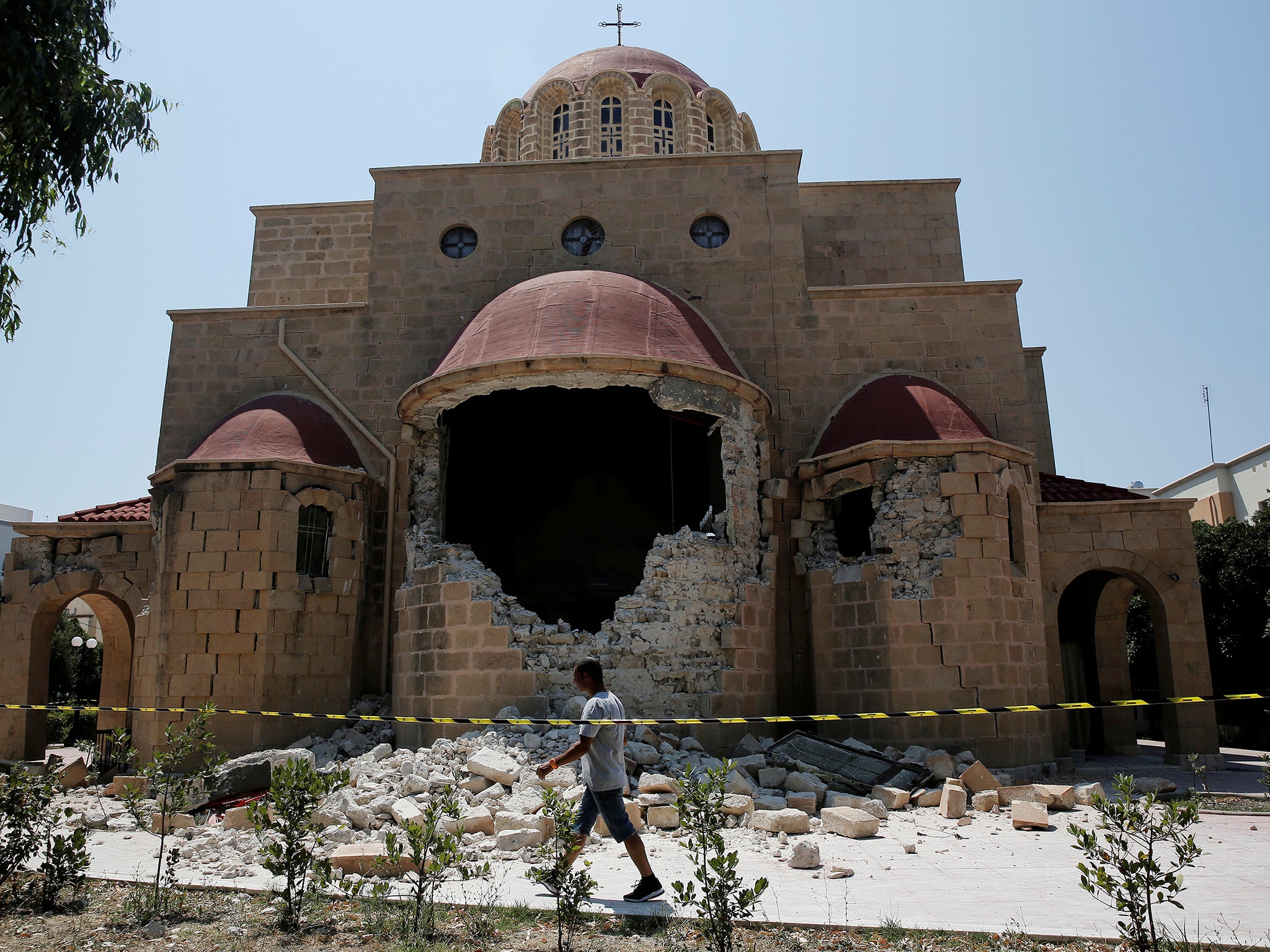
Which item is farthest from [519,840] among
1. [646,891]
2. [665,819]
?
[646,891]

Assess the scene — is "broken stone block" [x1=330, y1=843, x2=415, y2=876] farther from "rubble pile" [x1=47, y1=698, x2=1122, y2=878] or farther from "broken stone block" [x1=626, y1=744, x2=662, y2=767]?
"broken stone block" [x1=626, y1=744, x2=662, y2=767]

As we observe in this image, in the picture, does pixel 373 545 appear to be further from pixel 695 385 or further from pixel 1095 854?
pixel 1095 854

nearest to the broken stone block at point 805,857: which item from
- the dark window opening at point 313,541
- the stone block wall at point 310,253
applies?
the dark window opening at point 313,541

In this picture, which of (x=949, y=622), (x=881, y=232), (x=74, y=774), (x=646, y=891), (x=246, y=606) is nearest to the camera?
(x=646, y=891)

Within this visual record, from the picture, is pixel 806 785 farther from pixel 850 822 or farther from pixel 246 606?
pixel 246 606

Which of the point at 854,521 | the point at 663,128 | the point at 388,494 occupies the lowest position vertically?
the point at 854,521

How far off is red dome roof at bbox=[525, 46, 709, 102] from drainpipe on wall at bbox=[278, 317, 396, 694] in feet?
29.9

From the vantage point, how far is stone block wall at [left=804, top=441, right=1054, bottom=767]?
11133 millimetres

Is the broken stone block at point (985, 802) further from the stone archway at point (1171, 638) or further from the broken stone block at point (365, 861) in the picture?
the broken stone block at point (365, 861)

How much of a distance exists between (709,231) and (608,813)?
35.8 feet

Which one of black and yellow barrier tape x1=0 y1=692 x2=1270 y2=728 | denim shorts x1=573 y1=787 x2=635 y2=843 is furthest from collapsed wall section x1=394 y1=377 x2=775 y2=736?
denim shorts x1=573 y1=787 x2=635 y2=843

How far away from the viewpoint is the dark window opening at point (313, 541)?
40.6 ft

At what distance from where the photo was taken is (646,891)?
5562mm

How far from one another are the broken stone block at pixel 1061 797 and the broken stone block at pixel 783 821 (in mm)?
2673
